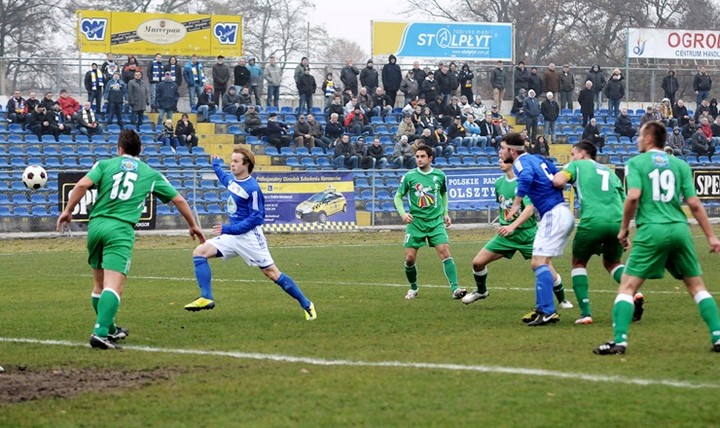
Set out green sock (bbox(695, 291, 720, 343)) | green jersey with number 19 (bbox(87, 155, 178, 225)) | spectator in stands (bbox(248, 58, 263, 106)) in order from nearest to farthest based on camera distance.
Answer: green sock (bbox(695, 291, 720, 343)) → green jersey with number 19 (bbox(87, 155, 178, 225)) → spectator in stands (bbox(248, 58, 263, 106))

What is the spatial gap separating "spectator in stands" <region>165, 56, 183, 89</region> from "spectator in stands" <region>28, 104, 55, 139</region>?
12.7 feet

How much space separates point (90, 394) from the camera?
320 inches

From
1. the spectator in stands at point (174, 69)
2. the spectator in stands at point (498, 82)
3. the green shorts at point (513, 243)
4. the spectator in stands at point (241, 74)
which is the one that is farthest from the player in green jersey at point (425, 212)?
the spectator in stands at point (498, 82)

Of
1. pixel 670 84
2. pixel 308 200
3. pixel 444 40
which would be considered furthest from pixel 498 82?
pixel 308 200

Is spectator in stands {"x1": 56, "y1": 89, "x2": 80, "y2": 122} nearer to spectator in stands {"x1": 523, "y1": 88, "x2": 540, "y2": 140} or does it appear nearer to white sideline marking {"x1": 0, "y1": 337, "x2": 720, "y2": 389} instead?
spectator in stands {"x1": 523, "y1": 88, "x2": 540, "y2": 140}

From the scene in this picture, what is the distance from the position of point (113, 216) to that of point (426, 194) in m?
5.57

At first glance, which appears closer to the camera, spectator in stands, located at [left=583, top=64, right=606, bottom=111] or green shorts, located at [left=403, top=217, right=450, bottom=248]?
green shorts, located at [left=403, top=217, right=450, bottom=248]

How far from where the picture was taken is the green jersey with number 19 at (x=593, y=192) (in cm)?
1164

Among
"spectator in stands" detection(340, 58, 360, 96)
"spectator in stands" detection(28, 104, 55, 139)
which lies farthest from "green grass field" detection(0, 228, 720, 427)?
"spectator in stands" detection(340, 58, 360, 96)

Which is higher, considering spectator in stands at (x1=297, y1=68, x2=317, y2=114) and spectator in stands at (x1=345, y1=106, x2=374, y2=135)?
spectator in stands at (x1=297, y1=68, x2=317, y2=114)

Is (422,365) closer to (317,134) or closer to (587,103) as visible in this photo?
(317,134)

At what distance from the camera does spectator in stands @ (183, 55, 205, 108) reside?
36778 mm

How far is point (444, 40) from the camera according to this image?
1753 inches

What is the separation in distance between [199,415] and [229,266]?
13.9 metres
